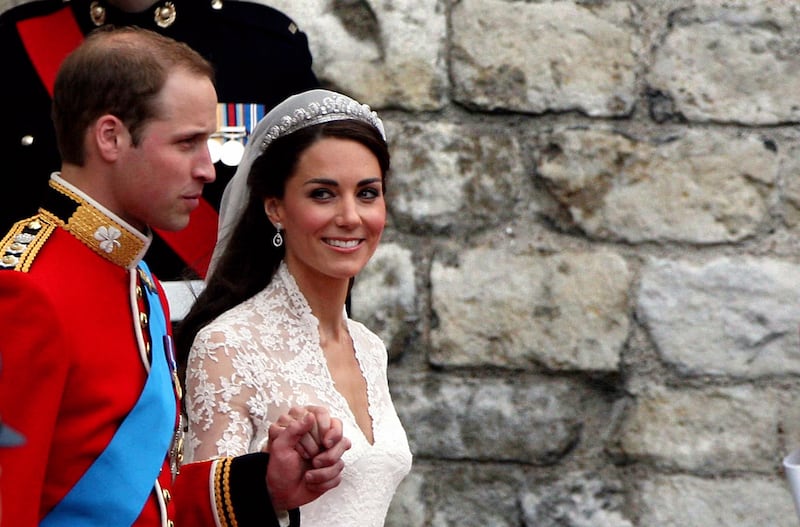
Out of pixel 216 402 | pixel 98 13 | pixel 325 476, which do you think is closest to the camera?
pixel 325 476

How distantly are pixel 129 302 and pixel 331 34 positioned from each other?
Answer: 1576mm

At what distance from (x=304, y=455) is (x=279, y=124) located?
774mm

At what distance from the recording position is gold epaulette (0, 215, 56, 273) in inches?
76.3

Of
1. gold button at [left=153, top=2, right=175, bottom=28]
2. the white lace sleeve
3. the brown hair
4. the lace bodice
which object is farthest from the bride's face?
the brown hair

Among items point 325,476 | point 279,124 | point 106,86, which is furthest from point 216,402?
point 106,86

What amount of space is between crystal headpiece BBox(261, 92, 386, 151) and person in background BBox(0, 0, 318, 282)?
323 millimetres

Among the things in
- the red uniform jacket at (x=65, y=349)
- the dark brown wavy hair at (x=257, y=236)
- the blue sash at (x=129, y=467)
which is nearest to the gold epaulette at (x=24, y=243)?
the red uniform jacket at (x=65, y=349)

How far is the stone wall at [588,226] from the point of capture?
3.57 meters

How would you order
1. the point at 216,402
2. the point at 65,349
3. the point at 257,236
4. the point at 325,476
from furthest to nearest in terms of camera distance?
the point at 257,236, the point at 216,402, the point at 325,476, the point at 65,349

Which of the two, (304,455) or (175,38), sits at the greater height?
(175,38)

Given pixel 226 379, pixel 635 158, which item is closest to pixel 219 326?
pixel 226 379

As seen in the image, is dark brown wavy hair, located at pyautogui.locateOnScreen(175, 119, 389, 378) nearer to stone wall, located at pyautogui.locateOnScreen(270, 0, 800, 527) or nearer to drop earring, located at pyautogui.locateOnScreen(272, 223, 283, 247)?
drop earring, located at pyautogui.locateOnScreen(272, 223, 283, 247)

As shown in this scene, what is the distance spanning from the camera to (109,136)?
201cm

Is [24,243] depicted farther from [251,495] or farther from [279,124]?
[279,124]
